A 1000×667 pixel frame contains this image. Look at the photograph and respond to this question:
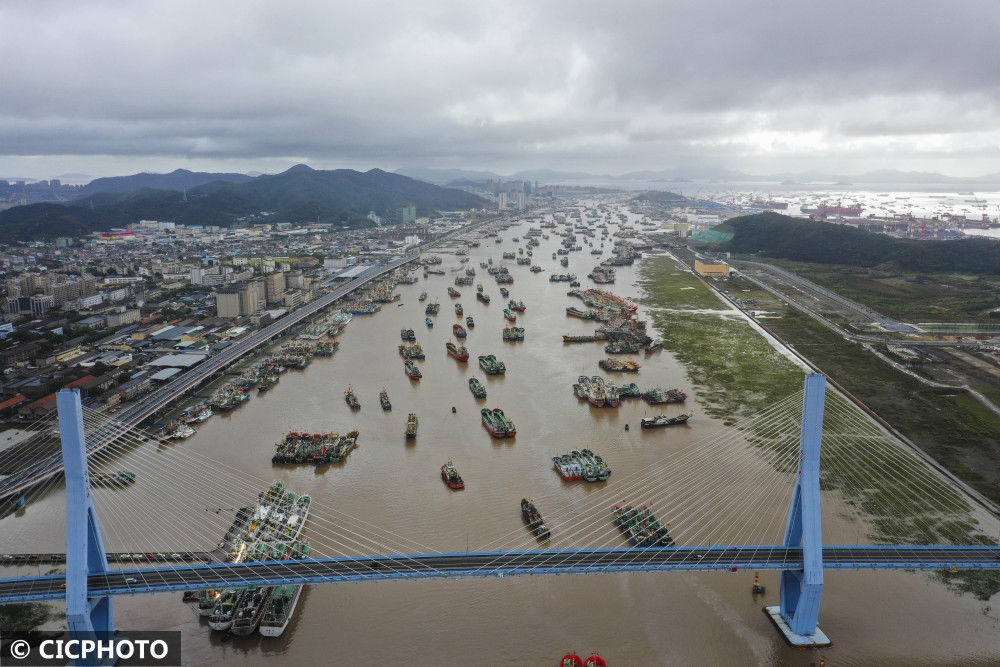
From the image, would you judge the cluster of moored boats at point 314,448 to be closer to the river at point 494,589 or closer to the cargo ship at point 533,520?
the river at point 494,589

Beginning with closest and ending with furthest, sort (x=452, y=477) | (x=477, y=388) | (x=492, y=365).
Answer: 1. (x=452, y=477)
2. (x=477, y=388)
3. (x=492, y=365)

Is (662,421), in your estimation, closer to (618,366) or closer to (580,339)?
(618,366)

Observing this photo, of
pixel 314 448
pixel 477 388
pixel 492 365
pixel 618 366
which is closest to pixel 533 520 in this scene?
pixel 314 448

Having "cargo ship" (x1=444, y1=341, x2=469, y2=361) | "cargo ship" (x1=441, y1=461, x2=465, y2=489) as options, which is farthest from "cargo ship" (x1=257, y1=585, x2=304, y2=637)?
"cargo ship" (x1=444, y1=341, x2=469, y2=361)

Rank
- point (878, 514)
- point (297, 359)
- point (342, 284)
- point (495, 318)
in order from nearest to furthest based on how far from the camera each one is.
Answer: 1. point (878, 514)
2. point (297, 359)
3. point (495, 318)
4. point (342, 284)

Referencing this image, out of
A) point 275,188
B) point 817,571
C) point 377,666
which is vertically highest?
point 275,188

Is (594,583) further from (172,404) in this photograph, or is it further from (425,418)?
(172,404)

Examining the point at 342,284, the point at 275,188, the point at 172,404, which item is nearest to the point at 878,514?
the point at 172,404
